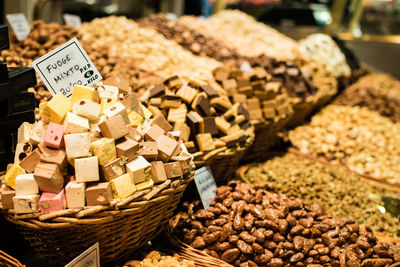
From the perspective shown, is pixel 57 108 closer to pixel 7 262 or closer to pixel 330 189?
pixel 7 262

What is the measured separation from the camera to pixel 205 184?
163 cm

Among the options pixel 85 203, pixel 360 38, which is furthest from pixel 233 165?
pixel 360 38

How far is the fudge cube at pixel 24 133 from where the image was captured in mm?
1236

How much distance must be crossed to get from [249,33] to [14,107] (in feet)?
11.2

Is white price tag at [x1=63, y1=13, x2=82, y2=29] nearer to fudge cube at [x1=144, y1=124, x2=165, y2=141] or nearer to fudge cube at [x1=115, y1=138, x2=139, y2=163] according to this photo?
fudge cube at [x1=144, y1=124, x2=165, y2=141]

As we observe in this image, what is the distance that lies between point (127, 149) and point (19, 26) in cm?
157

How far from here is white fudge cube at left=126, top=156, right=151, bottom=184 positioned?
1.17 metres

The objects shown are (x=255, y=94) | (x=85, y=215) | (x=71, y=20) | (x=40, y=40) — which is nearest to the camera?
(x=85, y=215)

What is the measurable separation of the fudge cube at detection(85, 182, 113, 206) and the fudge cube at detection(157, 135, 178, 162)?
276 mm

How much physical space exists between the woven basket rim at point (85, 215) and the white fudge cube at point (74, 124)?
0.25 metres

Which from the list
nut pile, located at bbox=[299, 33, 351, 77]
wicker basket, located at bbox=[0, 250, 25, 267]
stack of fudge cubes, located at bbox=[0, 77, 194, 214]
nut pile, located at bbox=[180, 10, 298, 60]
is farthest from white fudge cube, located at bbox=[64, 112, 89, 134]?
nut pile, located at bbox=[299, 33, 351, 77]

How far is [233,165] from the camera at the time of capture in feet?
6.18

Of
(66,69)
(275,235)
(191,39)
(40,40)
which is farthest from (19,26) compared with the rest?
(275,235)

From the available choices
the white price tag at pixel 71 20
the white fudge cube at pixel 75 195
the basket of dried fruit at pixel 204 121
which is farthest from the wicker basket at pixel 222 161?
the white price tag at pixel 71 20
